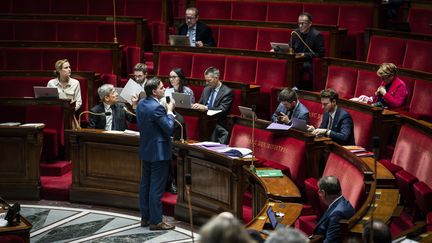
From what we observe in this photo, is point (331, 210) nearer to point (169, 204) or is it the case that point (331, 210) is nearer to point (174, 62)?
point (169, 204)

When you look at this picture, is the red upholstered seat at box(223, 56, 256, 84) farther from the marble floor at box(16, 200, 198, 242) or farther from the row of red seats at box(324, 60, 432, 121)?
the marble floor at box(16, 200, 198, 242)

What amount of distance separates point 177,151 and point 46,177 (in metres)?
1.00

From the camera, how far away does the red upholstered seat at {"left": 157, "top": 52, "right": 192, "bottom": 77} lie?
17.7 ft

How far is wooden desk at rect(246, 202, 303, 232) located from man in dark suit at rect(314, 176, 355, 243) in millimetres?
119

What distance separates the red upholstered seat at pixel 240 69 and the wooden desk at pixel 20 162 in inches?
53.1

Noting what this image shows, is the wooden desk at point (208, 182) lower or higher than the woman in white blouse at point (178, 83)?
lower

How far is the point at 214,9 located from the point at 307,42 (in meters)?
1.18

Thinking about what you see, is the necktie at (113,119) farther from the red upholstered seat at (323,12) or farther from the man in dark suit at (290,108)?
the red upholstered seat at (323,12)

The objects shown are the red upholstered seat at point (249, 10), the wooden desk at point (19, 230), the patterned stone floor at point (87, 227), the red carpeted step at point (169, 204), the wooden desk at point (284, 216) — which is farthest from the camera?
the red upholstered seat at point (249, 10)

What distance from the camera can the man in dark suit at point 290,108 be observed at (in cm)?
432

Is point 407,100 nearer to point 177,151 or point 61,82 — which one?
point 177,151

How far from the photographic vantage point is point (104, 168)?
462 centimetres

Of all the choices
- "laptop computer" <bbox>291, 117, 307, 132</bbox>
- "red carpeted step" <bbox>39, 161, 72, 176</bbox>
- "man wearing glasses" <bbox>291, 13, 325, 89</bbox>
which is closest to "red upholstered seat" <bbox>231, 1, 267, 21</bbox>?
"man wearing glasses" <bbox>291, 13, 325, 89</bbox>

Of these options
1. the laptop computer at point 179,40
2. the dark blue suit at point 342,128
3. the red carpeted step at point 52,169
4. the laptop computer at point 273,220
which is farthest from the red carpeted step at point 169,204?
the laptop computer at point 273,220
